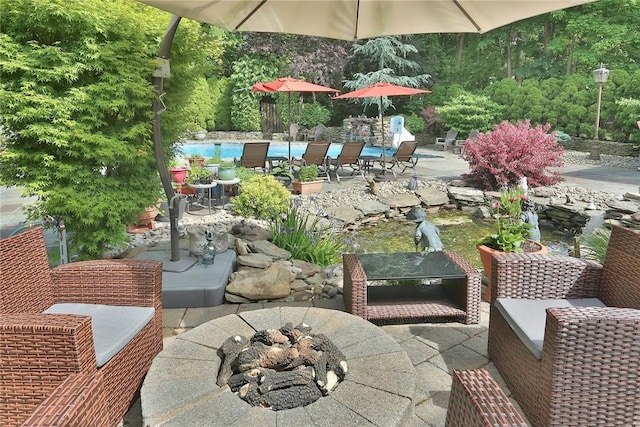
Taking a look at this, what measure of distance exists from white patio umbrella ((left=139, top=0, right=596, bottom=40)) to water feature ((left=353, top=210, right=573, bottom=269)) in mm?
3075

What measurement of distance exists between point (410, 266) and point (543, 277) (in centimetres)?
89

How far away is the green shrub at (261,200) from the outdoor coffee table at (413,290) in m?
3.10

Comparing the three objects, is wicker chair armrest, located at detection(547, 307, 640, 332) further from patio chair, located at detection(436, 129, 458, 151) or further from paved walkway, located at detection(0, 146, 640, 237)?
patio chair, located at detection(436, 129, 458, 151)

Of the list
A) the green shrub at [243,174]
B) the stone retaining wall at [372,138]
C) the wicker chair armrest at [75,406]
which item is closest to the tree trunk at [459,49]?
the stone retaining wall at [372,138]

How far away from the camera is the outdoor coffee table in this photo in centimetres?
288

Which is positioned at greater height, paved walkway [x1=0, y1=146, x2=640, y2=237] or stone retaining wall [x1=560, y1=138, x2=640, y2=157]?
stone retaining wall [x1=560, y1=138, x2=640, y2=157]

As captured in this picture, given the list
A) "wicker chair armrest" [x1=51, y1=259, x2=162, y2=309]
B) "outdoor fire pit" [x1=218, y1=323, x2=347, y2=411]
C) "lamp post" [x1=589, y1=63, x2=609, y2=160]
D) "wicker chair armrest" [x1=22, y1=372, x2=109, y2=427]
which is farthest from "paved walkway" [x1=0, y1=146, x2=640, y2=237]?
"wicker chair armrest" [x1=22, y1=372, x2=109, y2=427]

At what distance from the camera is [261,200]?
20.5 feet

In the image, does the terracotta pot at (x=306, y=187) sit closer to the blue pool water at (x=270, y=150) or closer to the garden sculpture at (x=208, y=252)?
the garden sculpture at (x=208, y=252)

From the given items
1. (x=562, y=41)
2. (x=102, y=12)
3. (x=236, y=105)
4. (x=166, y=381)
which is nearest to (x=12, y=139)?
(x=102, y=12)

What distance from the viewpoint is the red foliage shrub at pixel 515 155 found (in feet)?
26.8

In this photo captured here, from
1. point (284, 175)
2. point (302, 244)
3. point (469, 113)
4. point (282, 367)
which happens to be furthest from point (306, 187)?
point (469, 113)

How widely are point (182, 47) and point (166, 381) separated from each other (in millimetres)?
2917

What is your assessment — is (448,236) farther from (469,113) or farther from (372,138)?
(469,113)
